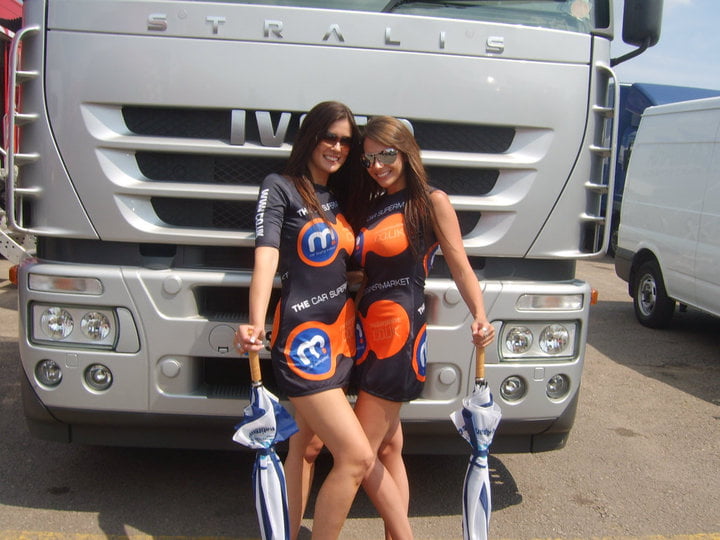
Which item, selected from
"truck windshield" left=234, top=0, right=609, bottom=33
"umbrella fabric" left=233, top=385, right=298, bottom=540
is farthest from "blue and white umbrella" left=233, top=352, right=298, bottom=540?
"truck windshield" left=234, top=0, right=609, bottom=33

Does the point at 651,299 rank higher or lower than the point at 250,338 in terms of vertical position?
lower

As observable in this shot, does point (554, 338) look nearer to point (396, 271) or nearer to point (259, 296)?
point (396, 271)

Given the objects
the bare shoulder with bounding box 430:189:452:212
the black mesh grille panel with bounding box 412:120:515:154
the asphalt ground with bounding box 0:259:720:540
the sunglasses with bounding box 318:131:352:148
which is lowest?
the asphalt ground with bounding box 0:259:720:540

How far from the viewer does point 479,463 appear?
2805 mm

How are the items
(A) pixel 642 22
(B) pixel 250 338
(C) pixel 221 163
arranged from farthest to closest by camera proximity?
(A) pixel 642 22 → (C) pixel 221 163 → (B) pixel 250 338

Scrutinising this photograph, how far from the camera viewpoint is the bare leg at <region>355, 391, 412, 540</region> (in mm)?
2773

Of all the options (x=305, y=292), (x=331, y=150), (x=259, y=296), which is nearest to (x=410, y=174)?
(x=331, y=150)

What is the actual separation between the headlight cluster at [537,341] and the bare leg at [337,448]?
844mm

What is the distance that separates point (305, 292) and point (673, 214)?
19.8 feet

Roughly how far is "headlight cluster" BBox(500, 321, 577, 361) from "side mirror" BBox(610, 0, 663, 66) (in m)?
1.42

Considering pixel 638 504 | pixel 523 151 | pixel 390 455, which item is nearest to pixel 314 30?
pixel 523 151

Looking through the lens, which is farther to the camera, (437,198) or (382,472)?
(382,472)

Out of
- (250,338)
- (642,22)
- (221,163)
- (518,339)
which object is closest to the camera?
(250,338)

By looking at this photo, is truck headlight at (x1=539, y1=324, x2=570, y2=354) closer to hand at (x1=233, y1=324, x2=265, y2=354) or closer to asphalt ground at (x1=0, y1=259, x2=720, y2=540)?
asphalt ground at (x1=0, y1=259, x2=720, y2=540)
